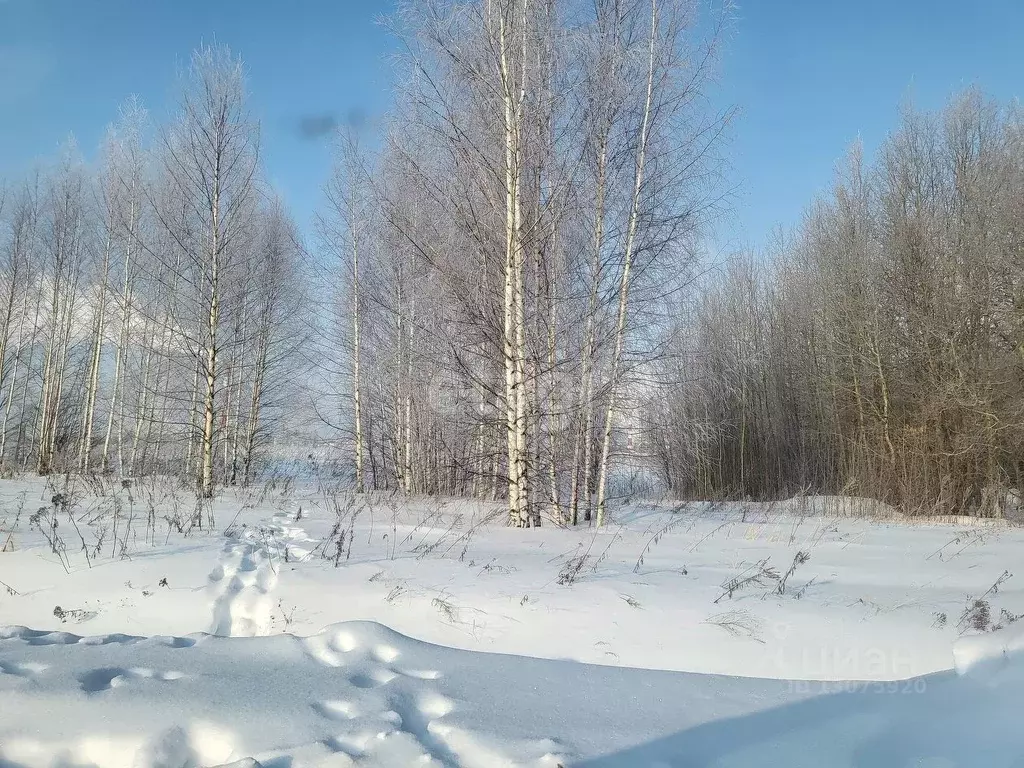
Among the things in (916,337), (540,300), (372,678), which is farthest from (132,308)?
(916,337)

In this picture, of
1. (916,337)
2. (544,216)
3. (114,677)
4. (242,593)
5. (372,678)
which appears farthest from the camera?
(916,337)

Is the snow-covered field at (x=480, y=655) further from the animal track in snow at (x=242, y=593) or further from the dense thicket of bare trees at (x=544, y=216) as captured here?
the dense thicket of bare trees at (x=544, y=216)

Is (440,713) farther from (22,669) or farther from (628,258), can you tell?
(628,258)

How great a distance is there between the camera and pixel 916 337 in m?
11.4

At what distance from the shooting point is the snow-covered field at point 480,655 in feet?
5.70

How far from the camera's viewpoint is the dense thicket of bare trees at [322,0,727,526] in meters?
6.59

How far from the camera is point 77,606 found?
3.23 m

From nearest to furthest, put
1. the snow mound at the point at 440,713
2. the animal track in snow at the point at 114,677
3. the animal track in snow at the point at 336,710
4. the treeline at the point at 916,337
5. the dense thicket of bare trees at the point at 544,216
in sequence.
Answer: the snow mound at the point at 440,713 < the animal track in snow at the point at 336,710 < the animal track in snow at the point at 114,677 < the dense thicket of bare trees at the point at 544,216 < the treeline at the point at 916,337

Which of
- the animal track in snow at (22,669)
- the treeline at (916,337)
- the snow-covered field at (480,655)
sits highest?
the treeline at (916,337)

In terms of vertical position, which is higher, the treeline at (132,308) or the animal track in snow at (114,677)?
the treeline at (132,308)

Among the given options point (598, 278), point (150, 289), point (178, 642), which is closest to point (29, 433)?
point (150, 289)

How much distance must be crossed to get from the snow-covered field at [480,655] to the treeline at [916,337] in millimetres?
4146

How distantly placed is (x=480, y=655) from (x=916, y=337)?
12.2m

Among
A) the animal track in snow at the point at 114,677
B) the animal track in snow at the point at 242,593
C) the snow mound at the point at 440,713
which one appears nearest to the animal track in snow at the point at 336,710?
the snow mound at the point at 440,713
